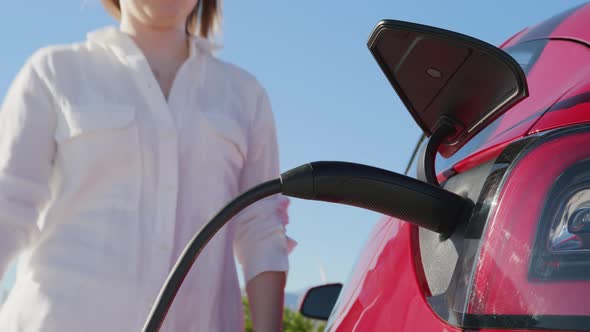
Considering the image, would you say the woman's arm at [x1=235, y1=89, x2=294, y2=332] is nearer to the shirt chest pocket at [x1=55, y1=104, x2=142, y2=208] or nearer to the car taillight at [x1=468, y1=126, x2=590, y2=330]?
the shirt chest pocket at [x1=55, y1=104, x2=142, y2=208]

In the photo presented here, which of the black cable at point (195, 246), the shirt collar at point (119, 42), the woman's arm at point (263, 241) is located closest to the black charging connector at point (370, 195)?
the black cable at point (195, 246)

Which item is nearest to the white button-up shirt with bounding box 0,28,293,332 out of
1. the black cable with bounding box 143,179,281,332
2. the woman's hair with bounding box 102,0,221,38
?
the woman's hair with bounding box 102,0,221,38

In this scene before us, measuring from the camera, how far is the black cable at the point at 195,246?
1276 mm

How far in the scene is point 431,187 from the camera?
4.07ft

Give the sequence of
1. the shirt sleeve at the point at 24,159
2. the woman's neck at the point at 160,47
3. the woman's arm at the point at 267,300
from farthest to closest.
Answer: the woman's neck at the point at 160,47 → the woman's arm at the point at 267,300 → the shirt sleeve at the point at 24,159

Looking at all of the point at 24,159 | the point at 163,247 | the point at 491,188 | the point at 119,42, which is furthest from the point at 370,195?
the point at 119,42

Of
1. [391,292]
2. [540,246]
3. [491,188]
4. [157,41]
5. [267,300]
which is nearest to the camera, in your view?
[540,246]

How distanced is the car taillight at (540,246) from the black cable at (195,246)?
32 centimetres

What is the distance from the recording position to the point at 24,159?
6.77 ft

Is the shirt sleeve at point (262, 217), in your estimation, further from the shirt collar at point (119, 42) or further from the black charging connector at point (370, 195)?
the black charging connector at point (370, 195)

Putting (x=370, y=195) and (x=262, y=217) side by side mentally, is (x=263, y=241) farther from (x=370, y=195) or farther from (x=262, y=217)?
(x=370, y=195)

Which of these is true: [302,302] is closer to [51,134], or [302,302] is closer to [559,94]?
[51,134]

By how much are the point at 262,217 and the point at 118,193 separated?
359mm

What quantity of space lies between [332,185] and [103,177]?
0.99m
